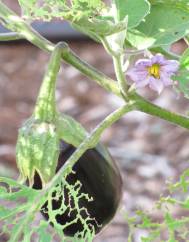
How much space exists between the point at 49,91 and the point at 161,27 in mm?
99

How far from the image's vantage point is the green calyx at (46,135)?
0.64 m

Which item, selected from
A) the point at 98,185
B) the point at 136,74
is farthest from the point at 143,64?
the point at 98,185

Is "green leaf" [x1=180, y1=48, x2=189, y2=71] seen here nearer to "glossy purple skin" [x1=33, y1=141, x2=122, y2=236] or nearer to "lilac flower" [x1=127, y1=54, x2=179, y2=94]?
"lilac flower" [x1=127, y1=54, x2=179, y2=94]

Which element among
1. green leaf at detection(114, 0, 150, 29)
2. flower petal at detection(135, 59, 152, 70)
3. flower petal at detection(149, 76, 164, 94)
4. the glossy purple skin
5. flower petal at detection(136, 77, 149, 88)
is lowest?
the glossy purple skin

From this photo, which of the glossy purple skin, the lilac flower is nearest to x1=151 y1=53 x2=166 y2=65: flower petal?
the lilac flower

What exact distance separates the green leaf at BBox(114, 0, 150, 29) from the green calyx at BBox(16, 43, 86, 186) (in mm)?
63

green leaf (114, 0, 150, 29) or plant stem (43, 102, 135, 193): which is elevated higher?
green leaf (114, 0, 150, 29)

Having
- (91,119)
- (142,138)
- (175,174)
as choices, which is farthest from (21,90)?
(175,174)

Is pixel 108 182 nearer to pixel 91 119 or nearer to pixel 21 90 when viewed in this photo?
pixel 91 119

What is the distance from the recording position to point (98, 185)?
2.41 ft

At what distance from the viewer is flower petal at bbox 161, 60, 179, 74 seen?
649 mm

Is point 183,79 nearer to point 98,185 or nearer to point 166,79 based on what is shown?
point 166,79

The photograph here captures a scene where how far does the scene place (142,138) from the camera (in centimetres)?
267

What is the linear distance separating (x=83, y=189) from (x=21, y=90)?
239 centimetres
